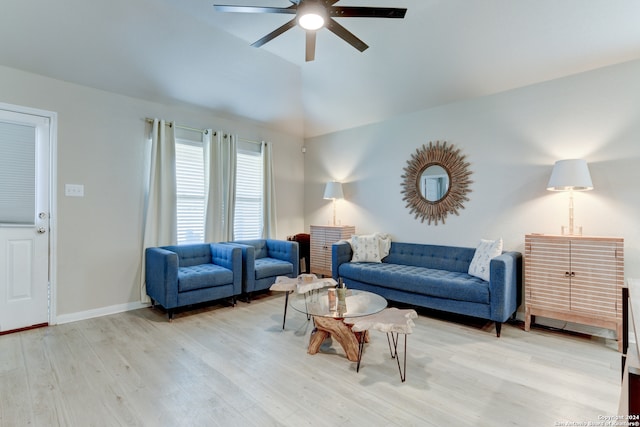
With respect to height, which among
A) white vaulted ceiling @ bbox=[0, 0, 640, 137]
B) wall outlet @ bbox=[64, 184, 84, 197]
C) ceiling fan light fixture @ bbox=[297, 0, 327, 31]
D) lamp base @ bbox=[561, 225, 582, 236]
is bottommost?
lamp base @ bbox=[561, 225, 582, 236]

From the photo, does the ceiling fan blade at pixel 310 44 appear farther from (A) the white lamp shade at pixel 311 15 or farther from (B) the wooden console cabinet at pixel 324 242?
(B) the wooden console cabinet at pixel 324 242

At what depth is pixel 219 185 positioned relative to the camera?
4637 millimetres

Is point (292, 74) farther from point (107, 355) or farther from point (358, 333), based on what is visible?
point (107, 355)

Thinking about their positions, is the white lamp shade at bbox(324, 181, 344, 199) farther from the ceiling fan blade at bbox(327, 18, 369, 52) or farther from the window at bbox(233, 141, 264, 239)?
the ceiling fan blade at bbox(327, 18, 369, 52)

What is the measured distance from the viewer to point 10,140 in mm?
3107

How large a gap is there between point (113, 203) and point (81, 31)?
1.82m

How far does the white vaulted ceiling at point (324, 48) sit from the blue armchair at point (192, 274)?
6.77 feet

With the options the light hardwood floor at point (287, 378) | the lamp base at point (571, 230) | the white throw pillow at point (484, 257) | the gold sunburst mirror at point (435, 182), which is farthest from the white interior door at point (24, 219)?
the lamp base at point (571, 230)

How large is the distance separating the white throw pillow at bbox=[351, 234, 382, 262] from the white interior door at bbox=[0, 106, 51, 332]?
365 centimetres

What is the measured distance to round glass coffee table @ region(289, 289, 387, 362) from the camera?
8.16 feet

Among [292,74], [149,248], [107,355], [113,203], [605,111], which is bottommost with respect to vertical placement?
[107,355]

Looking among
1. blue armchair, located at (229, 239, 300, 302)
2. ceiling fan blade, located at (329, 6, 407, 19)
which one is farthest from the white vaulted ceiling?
blue armchair, located at (229, 239, 300, 302)

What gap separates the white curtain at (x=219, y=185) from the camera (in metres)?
4.53

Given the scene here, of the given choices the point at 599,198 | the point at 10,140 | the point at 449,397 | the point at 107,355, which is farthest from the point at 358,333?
the point at 10,140
